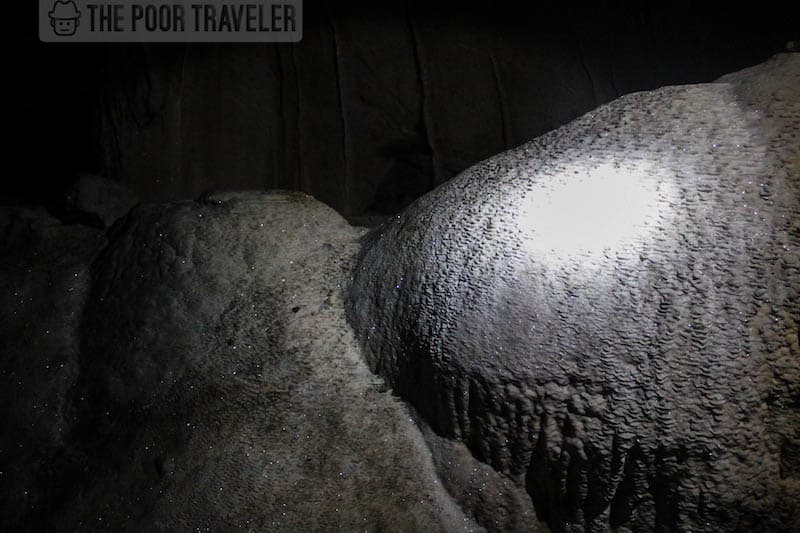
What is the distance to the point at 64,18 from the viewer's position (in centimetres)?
195

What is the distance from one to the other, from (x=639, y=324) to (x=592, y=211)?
0.67ft

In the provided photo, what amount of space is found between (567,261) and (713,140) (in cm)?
34

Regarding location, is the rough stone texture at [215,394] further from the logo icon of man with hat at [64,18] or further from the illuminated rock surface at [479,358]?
the logo icon of man with hat at [64,18]

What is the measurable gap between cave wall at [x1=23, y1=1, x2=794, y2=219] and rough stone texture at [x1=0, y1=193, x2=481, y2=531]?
608 mm

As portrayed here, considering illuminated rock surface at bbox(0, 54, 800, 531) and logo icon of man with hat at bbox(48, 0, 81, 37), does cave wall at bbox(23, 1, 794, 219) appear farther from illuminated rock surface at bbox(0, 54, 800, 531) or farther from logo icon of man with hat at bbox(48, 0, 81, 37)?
illuminated rock surface at bbox(0, 54, 800, 531)

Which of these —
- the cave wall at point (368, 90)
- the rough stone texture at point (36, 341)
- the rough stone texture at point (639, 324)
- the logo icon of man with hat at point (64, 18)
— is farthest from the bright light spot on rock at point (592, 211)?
the logo icon of man with hat at point (64, 18)

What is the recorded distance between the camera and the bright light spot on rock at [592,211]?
1020 mm

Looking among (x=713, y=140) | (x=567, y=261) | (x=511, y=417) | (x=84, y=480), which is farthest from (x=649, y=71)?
(x=84, y=480)

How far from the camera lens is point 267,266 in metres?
1.36

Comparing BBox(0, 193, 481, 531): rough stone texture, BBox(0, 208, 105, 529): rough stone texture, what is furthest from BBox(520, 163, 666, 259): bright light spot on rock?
BBox(0, 208, 105, 529): rough stone texture

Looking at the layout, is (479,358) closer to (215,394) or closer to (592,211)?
(592,211)

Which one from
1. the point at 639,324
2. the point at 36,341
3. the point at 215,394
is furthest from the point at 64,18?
the point at 639,324

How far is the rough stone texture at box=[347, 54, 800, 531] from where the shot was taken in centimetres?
95

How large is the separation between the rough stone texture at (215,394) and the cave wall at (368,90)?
0.61 meters
